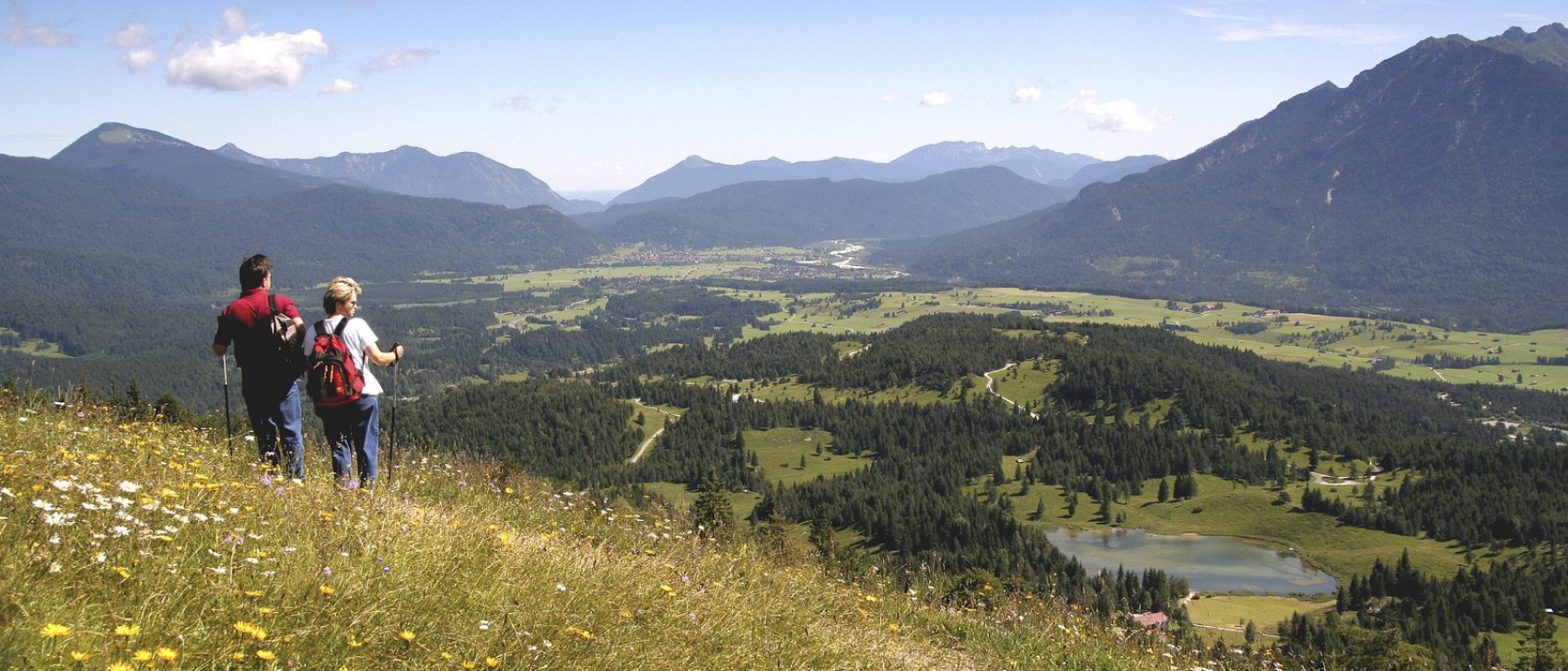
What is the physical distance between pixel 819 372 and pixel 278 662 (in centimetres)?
18024

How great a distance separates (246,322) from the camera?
1113 cm

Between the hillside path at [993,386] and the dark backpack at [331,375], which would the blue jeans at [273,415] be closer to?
the dark backpack at [331,375]

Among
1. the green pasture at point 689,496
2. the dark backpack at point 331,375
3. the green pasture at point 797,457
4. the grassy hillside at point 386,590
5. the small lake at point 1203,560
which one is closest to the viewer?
the grassy hillside at point 386,590

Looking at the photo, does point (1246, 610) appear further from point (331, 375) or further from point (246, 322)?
point (246, 322)

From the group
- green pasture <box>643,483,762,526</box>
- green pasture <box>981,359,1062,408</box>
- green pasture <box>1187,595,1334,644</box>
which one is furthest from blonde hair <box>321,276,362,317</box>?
green pasture <box>981,359,1062,408</box>

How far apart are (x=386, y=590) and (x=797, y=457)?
129595 mm

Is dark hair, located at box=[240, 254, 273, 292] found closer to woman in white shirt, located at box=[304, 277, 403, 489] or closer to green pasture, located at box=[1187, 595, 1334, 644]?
woman in white shirt, located at box=[304, 277, 403, 489]

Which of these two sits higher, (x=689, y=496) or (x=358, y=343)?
(x=358, y=343)

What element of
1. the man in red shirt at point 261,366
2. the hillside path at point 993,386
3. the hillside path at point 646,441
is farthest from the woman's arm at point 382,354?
the hillside path at point 993,386

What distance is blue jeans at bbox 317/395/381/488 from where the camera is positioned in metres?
11.0

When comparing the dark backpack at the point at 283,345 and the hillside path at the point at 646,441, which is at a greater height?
the dark backpack at the point at 283,345

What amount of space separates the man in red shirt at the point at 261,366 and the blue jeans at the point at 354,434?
18.4 inches

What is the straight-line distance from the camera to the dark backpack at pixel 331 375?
1077cm

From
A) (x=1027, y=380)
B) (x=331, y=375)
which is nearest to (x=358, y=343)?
(x=331, y=375)
